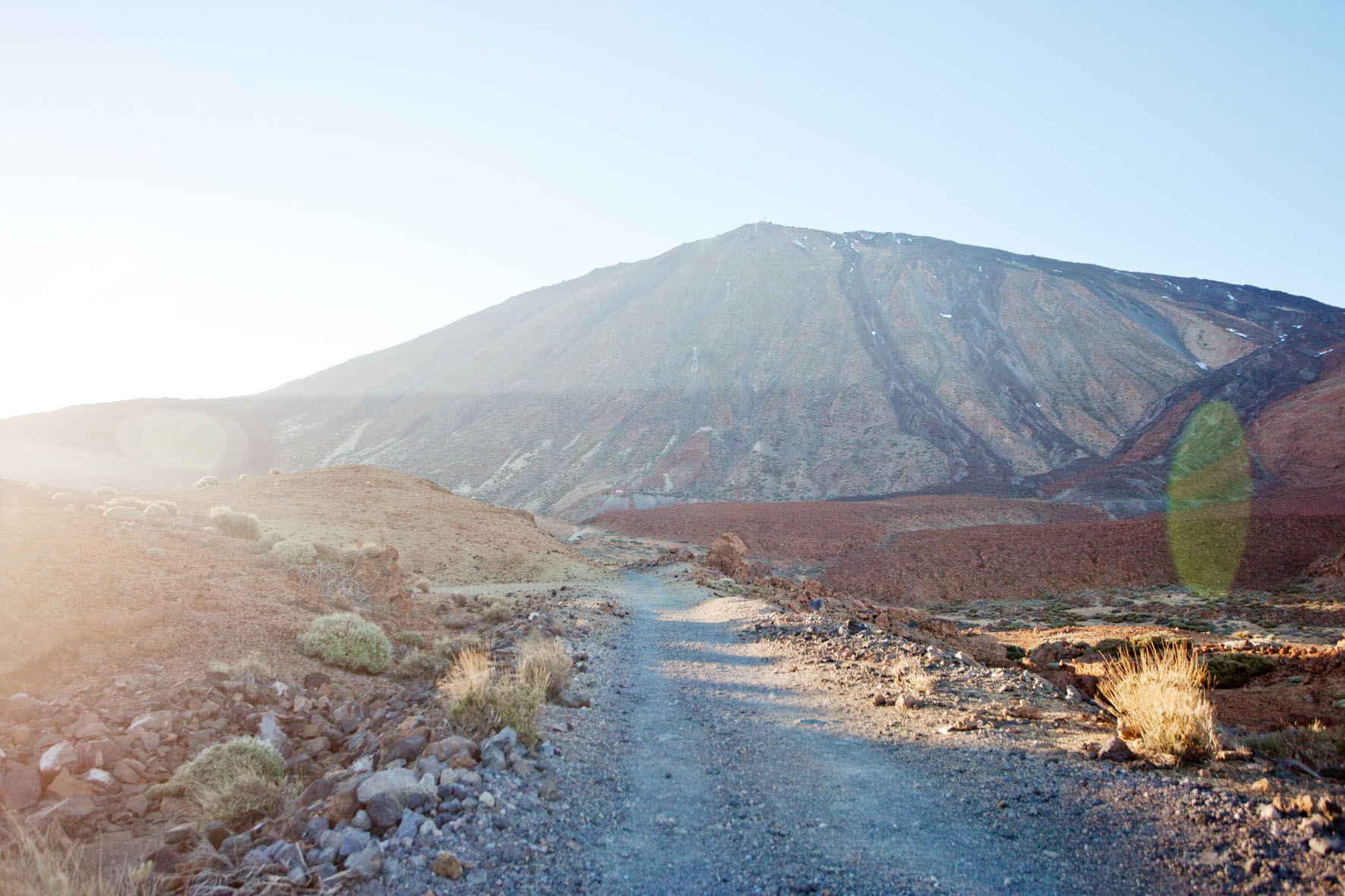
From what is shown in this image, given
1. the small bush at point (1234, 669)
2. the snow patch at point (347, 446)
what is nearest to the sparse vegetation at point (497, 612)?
the small bush at point (1234, 669)

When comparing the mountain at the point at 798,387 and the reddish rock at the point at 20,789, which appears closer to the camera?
the reddish rock at the point at 20,789

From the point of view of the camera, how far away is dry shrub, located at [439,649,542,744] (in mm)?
5730

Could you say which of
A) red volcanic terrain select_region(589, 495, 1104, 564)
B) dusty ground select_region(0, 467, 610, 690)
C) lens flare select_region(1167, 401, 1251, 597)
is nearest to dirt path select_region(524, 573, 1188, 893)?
dusty ground select_region(0, 467, 610, 690)

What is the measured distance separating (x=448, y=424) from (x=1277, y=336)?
109 metres

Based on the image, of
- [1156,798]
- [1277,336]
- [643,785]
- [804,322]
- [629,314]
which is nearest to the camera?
[1156,798]

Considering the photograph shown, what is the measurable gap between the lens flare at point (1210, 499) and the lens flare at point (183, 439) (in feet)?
327

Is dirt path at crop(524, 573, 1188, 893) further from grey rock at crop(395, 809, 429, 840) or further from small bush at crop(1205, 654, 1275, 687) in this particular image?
small bush at crop(1205, 654, 1275, 687)

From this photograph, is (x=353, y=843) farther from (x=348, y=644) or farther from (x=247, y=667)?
(x=348, y=644)

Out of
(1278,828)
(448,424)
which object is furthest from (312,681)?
(448,424)

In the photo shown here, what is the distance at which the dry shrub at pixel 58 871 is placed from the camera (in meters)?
3.42

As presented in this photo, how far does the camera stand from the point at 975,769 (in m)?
5.39

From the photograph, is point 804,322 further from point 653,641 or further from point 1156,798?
point 1156,798

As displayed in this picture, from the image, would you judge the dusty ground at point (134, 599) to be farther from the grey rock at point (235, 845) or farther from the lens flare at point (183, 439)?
the lens flare at point (183, 439)

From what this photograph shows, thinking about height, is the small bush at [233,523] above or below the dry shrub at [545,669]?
above
